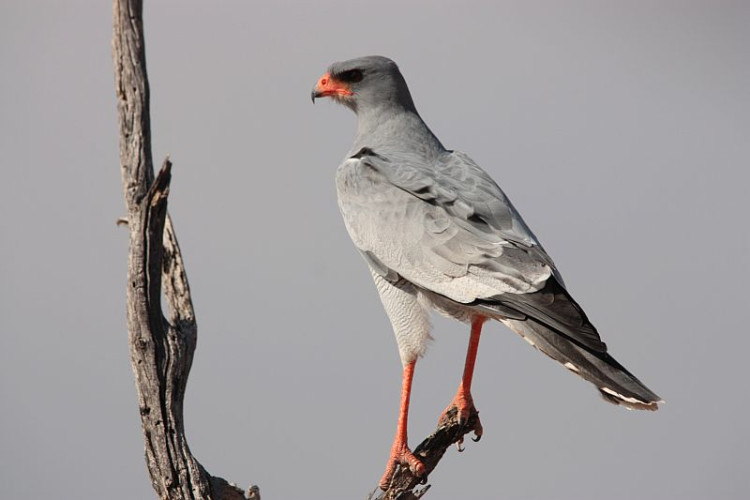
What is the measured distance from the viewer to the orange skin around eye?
7.46 meters

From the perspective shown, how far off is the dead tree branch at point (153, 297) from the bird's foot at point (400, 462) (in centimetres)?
107

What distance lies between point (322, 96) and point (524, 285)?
278cm

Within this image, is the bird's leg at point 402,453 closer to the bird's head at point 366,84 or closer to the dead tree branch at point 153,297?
the dead tree branch at point 153,297

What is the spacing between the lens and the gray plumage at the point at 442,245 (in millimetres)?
5426

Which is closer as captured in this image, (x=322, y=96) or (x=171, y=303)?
(x=171, y=303)

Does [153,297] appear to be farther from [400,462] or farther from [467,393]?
[467,393]

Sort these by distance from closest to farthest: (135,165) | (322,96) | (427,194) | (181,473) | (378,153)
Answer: (135,165) < (181,473) < (427,194) < (378,153) < (322,96)

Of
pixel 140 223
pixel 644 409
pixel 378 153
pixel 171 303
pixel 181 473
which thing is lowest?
pixel 644 409

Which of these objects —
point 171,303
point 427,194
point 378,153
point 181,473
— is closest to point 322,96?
point 378,153

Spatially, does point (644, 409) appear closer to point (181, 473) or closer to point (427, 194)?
point (427, 194)

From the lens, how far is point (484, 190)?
6.46m

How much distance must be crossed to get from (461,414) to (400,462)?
667 millimetres

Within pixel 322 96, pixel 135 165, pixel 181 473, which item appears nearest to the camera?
pixel 135 165

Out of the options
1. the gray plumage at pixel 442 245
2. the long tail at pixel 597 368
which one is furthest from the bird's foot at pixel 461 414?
the long tail at pixel 597 368
